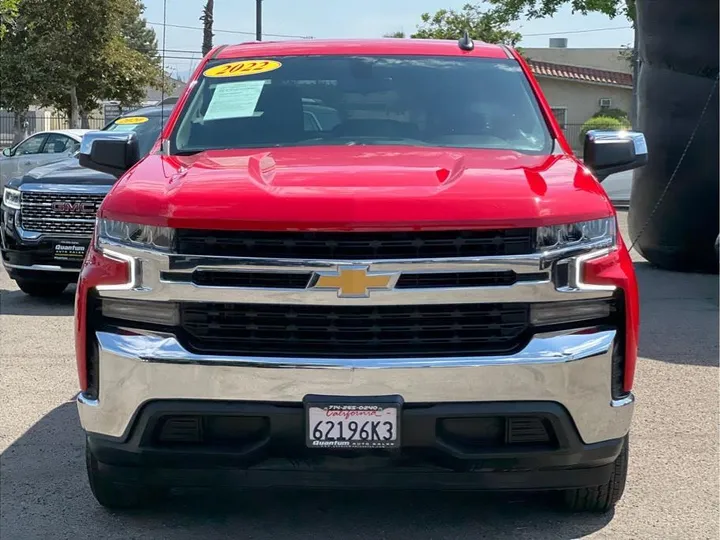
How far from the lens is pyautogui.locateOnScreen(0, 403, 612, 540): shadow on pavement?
412 cm

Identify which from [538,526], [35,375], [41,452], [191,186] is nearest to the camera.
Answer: [191,186]

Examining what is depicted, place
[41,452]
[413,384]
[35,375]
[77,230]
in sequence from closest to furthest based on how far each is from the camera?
[413,384], [41,452], [35,375], [77,230]

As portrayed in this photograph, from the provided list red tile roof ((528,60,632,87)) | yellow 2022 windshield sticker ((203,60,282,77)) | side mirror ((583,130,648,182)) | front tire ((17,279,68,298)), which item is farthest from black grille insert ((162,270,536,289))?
red tile roof ((528,60,632,87))

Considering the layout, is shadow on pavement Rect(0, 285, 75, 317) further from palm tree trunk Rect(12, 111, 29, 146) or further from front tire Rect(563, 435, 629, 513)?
palm tree trunk Rect(12, 111, 29, 146)

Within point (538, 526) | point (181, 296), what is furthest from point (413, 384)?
point (538, 526)

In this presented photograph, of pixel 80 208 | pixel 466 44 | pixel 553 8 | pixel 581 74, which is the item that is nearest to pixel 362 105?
pixel 466 44

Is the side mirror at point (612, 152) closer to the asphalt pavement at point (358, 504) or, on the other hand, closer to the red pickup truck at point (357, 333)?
the red pickup truck at point (357, 333)

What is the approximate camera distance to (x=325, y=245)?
350 centimetres

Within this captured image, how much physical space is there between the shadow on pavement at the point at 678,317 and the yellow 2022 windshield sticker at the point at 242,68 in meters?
3.76

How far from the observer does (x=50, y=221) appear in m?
9.45

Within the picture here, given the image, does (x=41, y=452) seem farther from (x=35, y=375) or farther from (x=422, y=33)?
(x=422, y=33)

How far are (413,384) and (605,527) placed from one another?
4.11 ft

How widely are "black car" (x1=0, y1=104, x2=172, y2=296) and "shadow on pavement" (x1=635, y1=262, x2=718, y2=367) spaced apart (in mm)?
4609

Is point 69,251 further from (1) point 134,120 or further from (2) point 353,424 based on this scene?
(2) point 353,424
